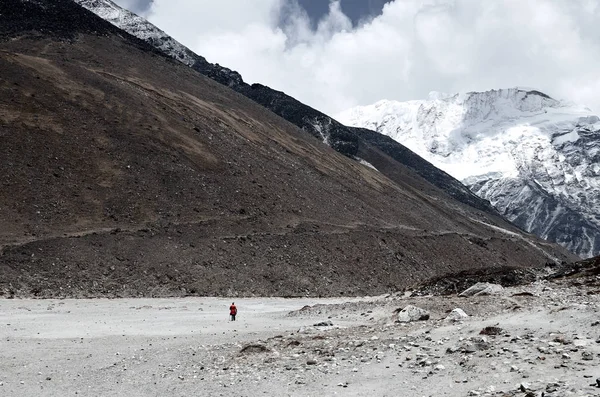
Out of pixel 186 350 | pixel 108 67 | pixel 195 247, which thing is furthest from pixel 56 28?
pixel 186 350

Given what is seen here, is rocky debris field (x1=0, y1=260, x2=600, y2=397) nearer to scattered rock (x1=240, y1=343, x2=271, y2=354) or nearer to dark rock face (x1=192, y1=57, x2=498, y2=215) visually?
scattered rock (x1=240, y1=343, x2=271, y2=354)

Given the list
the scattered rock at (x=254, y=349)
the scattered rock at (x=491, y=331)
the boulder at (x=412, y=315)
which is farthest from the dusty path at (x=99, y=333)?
the scattered rock at (x=491, y=331)

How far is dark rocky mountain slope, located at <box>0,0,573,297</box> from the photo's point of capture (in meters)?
48.8

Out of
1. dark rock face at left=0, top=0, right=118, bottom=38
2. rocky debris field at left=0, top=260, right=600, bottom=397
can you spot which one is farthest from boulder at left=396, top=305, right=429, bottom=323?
dark rock face at left=0, top=0, right=118, bottom=38

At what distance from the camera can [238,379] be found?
16.5 meters

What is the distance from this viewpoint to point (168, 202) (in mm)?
60469

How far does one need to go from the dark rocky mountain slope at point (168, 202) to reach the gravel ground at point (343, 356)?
20.0 metres

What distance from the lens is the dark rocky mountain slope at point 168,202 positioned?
160 ft

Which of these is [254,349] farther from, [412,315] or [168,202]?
[168,202]

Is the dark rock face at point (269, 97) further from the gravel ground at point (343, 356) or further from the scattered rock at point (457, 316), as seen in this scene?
the scattered rock at point (457, 316)

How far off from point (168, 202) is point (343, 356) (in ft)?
149

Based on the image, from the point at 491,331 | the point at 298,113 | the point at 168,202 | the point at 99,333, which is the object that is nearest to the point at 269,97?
the point at 298,113

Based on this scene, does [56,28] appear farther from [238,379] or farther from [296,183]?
[238,379]

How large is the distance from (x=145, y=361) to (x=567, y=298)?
16.4m
